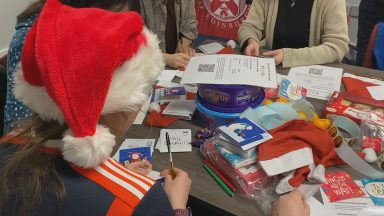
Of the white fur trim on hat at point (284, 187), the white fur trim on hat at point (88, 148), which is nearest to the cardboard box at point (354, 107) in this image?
the white fur trim on hat at point (284, 187)

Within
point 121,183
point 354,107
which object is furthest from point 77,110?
point 354,107

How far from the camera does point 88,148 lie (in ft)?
2.06

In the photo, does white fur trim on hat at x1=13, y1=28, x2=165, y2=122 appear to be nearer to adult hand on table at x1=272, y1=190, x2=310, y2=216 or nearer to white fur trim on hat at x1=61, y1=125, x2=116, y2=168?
white fur trim on hat at x1=61, y1=125, x2=116, y2=168

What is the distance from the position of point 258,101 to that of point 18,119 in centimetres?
87

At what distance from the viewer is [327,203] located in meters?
0.86

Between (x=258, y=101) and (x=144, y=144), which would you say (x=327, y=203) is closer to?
(x=258, y=101)

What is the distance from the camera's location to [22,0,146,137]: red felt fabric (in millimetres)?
578

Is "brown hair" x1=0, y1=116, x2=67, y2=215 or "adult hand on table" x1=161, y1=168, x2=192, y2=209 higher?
"brown hair" x1=0, y1=116, x2=67, y2=215

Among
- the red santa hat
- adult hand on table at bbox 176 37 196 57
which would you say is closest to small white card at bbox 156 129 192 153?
the red santa hat

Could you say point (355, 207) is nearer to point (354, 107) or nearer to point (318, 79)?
point (354, 107)

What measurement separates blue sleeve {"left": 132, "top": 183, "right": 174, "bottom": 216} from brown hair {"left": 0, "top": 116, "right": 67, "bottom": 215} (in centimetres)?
16

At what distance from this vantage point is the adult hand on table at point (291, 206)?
799 mm

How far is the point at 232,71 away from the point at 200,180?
1.27 feet

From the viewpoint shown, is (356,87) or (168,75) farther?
→ (168,75)
